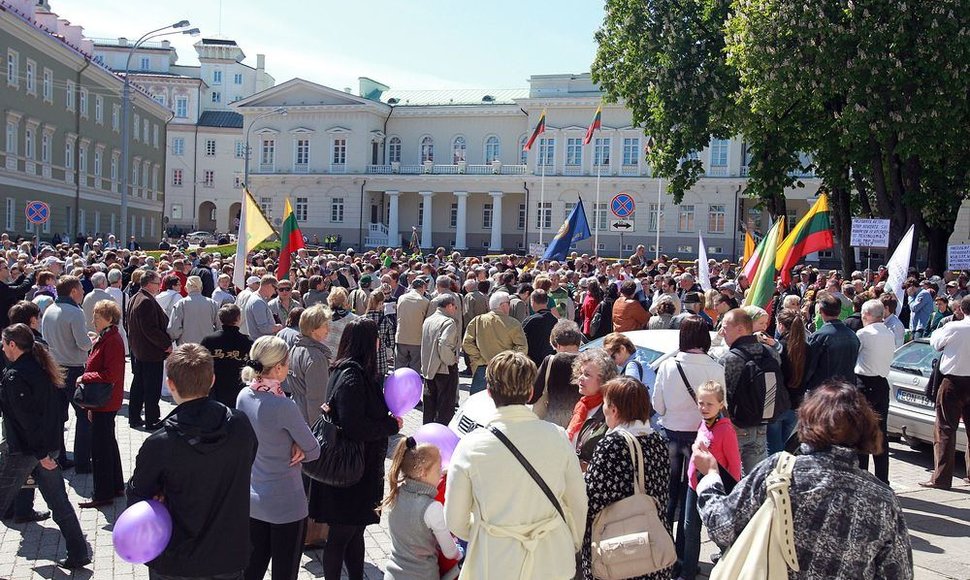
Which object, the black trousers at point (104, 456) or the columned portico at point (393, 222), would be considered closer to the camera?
the black trousers at point (104, 456)

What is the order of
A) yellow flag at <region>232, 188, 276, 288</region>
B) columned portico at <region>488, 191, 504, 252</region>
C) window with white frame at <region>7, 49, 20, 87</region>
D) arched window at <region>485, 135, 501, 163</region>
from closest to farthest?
yellow flag at <region>232, 188, 276, 288</region> → window with white frame at <region>7, 49, 20, 87</region> → columned portico at <region>488, 191, 504, 252</region> → arched window at <region>485, 135, 501, 163</region>

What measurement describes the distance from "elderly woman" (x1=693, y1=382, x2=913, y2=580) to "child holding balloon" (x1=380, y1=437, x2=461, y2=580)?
166 centimetres

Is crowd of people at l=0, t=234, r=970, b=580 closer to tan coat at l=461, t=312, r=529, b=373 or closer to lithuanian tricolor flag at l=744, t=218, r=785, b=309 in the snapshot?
tan coat at l=461, t=312, r=529, b=373

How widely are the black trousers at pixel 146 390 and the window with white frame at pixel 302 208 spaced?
56.9 m

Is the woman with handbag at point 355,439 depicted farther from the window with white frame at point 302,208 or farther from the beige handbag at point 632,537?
the window with white frame at point 302,208

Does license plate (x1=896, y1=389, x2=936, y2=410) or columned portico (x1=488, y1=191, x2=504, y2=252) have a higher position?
columned portico (x1=488, y1=191, x2=504, y2=252)

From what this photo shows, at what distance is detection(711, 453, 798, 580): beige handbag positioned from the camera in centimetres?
347

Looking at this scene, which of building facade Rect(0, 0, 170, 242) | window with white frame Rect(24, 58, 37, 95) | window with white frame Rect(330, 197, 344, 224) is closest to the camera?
building facade Rect(0, 0, 170, 242)

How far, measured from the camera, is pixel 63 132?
1753 inches

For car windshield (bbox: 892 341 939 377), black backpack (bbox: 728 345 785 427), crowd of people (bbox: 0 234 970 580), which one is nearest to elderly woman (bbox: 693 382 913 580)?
crowd of people (bbox: 0 234 970 580)

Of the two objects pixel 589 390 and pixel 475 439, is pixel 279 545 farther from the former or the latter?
pixel 589 390

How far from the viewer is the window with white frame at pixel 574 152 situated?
5994 cm

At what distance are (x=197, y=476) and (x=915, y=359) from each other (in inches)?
375

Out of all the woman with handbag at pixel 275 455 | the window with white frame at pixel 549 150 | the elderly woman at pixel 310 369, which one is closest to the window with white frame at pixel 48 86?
the window with white frame at pixel 549 150
